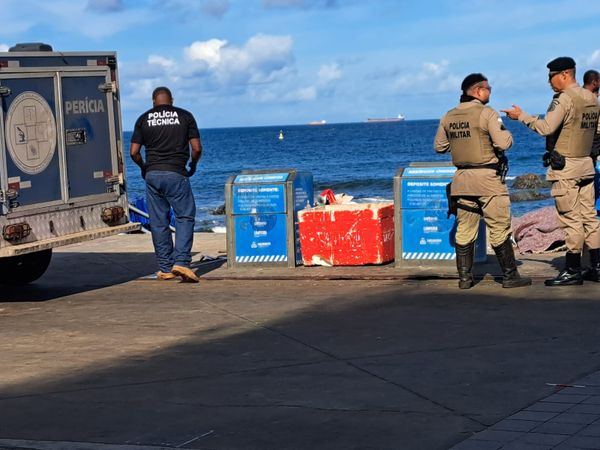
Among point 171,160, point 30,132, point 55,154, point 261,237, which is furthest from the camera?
point 261,237

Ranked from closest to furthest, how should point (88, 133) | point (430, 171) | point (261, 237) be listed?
point (88, 133) → point (430, 171) → point (261, 237)

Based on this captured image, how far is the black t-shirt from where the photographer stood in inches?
435

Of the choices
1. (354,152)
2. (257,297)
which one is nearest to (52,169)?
(257,297)

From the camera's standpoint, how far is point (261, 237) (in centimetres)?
1167

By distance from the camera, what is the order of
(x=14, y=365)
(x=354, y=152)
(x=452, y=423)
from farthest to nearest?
(x=354, y=152)
(x=14, y=365)
(x=452, y=423)

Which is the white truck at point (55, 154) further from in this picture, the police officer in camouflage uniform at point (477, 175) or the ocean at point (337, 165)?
the ocean at point (337, 165)

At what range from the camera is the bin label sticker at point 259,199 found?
11578 mm

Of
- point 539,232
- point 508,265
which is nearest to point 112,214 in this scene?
point 508,265

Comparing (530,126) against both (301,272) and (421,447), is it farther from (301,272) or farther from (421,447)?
(421,447)

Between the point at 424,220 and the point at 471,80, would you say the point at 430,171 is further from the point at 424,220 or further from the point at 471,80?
Result: the point at 471,80

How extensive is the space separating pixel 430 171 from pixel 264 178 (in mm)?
1836

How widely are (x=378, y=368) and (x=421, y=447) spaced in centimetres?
176

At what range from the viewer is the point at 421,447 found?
5.27 metres

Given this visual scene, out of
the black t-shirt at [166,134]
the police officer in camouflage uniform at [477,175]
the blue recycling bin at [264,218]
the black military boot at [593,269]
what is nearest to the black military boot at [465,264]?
the police officer in camouflage uniform at [477,175]
